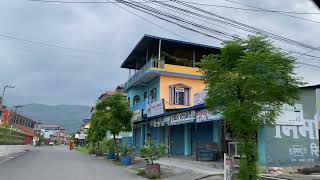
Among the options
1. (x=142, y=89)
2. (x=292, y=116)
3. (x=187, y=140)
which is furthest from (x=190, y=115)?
(x=142, y=89)

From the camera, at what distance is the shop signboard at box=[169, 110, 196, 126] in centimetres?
2462

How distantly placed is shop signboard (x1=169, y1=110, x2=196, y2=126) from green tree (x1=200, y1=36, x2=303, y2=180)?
1092cm

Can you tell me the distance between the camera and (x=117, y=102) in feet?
106

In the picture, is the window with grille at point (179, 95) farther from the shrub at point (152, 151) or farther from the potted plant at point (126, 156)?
the shrub at point (152, 151)

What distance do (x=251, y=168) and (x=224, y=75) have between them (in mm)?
3098

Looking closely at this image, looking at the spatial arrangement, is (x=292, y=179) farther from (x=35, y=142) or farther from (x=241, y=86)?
(x=35, y=142)

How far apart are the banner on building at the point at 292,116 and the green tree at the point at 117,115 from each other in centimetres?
1472

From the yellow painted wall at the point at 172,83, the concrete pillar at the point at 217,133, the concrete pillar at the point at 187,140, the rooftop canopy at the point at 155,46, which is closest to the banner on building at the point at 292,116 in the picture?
the concrete pillar at the point at 217,133

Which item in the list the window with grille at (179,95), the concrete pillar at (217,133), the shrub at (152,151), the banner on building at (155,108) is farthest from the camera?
the window with grille at (179,95)

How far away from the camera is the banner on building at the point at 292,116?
66.9ft

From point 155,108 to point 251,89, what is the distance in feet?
68.7

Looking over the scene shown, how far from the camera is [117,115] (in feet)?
107

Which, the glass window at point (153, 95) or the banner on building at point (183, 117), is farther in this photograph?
the glass window at point (153, 95)

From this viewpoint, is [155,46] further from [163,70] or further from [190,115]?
[190,115]
